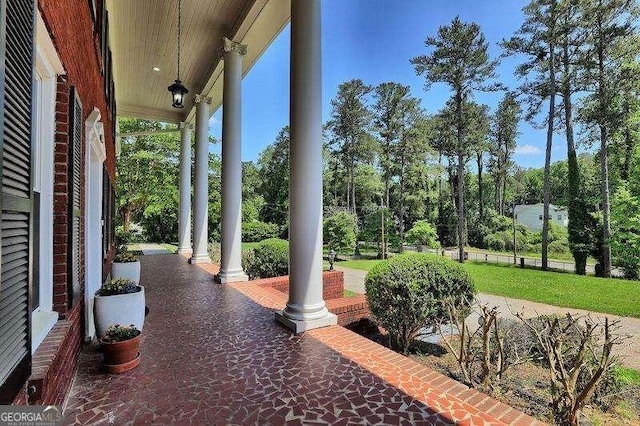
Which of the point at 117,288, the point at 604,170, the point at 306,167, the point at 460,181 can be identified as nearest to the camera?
the point at 117,288

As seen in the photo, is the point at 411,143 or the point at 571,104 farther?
the point at 411,143

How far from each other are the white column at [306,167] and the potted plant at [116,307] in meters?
1.66

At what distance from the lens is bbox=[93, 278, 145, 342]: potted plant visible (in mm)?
3064

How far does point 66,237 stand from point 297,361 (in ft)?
7.12

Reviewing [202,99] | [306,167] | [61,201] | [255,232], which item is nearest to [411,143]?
[255,232]

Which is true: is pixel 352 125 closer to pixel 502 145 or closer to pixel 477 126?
pixel 477 126

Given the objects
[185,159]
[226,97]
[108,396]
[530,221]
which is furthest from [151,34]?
[530,221]

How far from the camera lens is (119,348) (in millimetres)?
2881

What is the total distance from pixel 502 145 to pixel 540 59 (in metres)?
15.9

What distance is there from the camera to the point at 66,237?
2.44m

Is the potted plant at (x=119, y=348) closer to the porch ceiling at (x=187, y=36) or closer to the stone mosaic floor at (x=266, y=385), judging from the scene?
the stone mosaic floor at (x=266, y=385)

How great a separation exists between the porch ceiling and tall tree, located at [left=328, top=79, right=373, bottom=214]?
20006mm

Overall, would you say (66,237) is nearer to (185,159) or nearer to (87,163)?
(87,163)

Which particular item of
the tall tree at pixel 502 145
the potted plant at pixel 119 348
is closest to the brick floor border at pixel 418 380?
the potted plant at pixel 119 348
